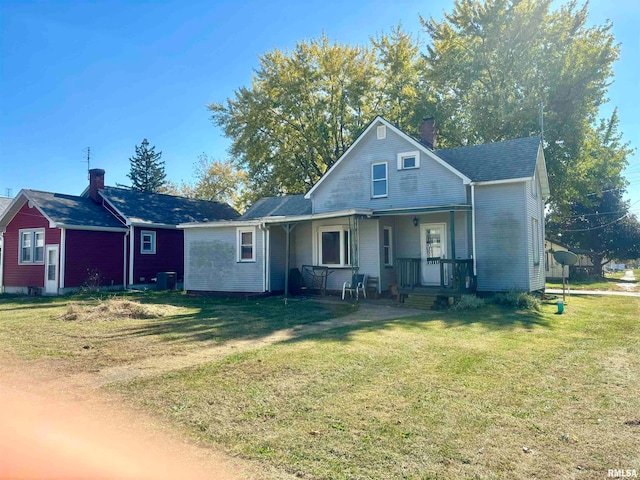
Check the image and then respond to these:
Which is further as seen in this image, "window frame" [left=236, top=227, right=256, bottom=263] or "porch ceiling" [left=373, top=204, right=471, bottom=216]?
"window frame" [left=236, top=227, right=256, bottom=263]

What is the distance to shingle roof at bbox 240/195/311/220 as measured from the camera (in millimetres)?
20797

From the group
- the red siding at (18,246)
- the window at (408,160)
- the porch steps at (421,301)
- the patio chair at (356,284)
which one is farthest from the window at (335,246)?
the red siding at (18,246)

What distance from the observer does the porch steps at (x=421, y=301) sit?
1409 cm

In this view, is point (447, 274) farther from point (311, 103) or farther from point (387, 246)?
point (311, 103)

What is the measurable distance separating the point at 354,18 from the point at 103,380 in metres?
13.7

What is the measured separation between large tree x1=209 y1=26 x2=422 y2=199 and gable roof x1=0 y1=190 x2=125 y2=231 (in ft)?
38.7

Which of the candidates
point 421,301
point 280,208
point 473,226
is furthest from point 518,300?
point 280,208

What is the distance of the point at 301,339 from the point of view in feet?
28.5

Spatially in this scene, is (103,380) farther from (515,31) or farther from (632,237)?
(632,237)

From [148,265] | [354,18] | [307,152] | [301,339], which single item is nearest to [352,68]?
[307,152]

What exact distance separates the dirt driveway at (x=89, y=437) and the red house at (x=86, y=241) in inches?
649

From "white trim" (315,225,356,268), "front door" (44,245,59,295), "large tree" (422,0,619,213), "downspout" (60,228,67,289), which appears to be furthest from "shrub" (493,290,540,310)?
"front door" (44,245,59,295)

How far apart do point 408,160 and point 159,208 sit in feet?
52.1

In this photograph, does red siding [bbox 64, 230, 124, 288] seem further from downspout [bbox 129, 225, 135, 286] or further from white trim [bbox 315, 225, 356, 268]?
white trim [bbox 315, 225, 356, 268]
